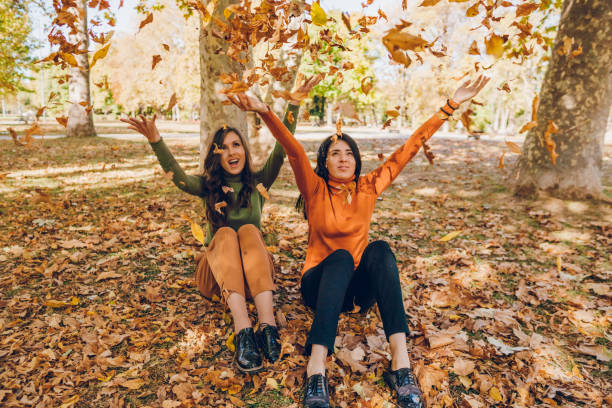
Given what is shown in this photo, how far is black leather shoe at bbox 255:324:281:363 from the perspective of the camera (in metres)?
2.48

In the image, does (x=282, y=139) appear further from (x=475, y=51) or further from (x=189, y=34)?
(x=189, y=34)

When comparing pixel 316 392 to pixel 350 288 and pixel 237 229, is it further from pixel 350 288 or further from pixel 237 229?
pixel 237 229

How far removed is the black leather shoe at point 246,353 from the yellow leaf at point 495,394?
1.48 metres

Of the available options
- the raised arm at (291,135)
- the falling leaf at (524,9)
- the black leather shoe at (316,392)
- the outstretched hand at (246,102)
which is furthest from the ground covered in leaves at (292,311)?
the falling leaf at (524,9)

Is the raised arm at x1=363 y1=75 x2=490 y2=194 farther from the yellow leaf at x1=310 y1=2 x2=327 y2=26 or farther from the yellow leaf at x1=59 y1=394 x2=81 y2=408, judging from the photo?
the yellow leaf at x1=59 y1=394 x2=81 y2=408

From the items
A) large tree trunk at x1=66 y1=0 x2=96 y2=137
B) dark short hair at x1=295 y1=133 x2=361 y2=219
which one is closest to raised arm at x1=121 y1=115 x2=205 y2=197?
dark short hair at x1=295 y1=133 x2=361 y2=219

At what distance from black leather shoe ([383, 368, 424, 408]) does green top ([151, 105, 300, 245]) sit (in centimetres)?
167

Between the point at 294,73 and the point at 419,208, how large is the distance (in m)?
3.24

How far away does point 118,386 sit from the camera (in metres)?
2.26

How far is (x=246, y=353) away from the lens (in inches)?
94.0

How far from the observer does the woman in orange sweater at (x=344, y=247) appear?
2.35m

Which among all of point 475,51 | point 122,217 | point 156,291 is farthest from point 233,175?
point 122,217

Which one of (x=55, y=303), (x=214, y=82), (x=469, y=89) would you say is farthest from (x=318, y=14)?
(x=55, y=303)

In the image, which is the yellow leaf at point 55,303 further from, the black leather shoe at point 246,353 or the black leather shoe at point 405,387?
the black leather shoe at point 405,387
